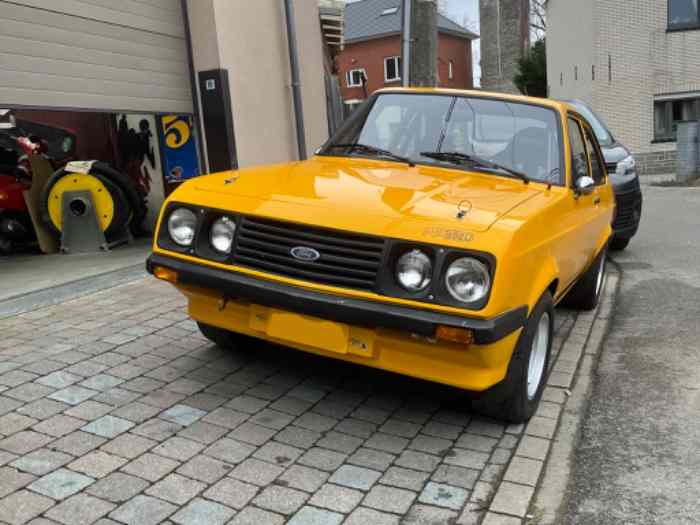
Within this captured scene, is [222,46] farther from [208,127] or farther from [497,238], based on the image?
[497,238]

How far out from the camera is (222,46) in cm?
879

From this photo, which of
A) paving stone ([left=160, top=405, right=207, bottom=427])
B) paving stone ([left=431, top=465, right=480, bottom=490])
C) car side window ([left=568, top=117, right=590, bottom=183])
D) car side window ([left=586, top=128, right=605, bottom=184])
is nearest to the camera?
paving stone ([left=431, top=465, right=480, bottom=490])

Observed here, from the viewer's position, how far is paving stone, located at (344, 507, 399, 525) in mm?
2734

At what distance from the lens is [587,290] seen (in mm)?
5805

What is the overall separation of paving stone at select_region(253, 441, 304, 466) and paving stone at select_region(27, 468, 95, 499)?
2.49 ft

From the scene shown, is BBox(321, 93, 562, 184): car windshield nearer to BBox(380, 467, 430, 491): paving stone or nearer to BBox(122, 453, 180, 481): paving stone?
BBox(380, 467, 430, 491): paving stone

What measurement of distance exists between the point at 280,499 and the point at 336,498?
0.78 ft

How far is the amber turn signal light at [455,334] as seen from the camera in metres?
2.98

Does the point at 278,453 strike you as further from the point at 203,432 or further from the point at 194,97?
the point at 194,97

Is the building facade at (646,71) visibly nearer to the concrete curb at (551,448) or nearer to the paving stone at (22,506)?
the concrete curb at (551,448)

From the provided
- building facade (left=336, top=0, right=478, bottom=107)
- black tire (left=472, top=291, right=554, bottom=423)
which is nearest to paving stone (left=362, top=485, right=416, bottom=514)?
black tire (left=472, top=291, right=554, bottom=423)

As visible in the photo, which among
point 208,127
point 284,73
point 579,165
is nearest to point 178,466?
point 579,165

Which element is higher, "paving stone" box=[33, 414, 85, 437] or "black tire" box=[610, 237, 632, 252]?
"paving stone" box=[33, 414, 85, 437]

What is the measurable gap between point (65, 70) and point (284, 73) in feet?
13.4
